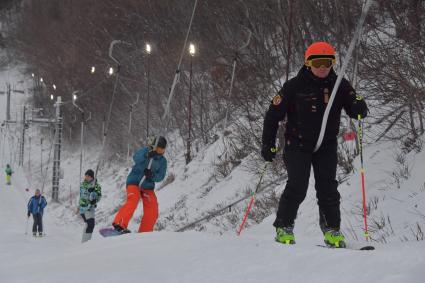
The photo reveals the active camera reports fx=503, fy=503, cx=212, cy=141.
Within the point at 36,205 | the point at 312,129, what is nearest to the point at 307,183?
the point at 312,129

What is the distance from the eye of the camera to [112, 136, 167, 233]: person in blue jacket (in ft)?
21.6

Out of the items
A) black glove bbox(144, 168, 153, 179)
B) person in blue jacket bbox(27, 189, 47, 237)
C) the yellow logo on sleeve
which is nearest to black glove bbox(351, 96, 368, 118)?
the yellow logo on sleeve

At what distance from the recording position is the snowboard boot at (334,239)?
3.75 m

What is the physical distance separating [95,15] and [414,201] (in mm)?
23518

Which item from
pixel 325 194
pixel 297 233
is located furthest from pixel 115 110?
pixel 325 194

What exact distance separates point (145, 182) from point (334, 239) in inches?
139

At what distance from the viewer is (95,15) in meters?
25.9

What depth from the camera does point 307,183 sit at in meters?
3.98

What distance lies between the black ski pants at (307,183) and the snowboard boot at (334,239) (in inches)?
3.4

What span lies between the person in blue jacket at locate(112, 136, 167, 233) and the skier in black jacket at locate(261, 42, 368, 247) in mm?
3013

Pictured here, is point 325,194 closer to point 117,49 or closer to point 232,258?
point 232,258

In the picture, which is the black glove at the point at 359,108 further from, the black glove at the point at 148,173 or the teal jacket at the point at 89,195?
the teal jacket at the point at 89,195

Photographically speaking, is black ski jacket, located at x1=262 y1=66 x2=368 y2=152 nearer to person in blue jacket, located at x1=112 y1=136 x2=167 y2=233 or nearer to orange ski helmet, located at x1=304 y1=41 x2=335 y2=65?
orange ski helmet, located at x1=304 y1=41 x2=335 y2=65

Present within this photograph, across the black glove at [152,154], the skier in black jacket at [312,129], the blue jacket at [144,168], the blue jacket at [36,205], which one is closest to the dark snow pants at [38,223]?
the blue jacket at [36,205]
